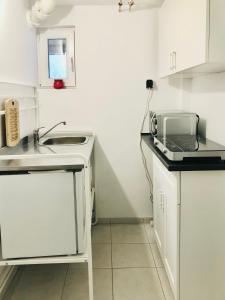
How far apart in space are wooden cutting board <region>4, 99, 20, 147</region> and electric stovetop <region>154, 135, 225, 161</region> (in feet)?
3.45

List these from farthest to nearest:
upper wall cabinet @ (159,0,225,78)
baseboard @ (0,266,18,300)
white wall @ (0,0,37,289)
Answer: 1. white wall @ (0,0,37,289)
2. baseboard @ (0,266,18,300)
3. upper wall cabinet @ (159,0,225,78)

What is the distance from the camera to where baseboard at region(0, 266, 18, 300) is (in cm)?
207

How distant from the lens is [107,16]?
3000mm

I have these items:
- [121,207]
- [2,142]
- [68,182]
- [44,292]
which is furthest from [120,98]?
[44,292]

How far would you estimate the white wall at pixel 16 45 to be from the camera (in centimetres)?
225

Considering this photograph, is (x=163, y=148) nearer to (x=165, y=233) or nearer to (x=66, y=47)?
(x=165, y=233)

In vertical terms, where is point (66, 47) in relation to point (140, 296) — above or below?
above

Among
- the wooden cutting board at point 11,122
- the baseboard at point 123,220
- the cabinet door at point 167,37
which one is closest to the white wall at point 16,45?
the wooden cutting board at point 11,122

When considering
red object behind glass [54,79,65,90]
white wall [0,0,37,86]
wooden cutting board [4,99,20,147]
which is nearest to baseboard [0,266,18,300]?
wooden cutting board [4,99,20,147]

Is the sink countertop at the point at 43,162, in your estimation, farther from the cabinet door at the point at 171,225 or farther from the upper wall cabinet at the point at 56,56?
the upper wall cabinet at the point at 56,56

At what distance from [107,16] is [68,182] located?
2.01 meters

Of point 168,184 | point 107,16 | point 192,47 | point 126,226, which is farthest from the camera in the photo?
point 126,226

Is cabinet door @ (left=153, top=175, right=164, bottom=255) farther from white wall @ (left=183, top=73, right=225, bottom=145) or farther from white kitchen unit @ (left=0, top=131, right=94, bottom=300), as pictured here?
white kitchen unit @ (left=0, top=131, right=94, bottom=300)

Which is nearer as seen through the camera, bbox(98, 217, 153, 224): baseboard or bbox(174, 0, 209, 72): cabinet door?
bbox(174, 0, 209, 72): cabinet door
